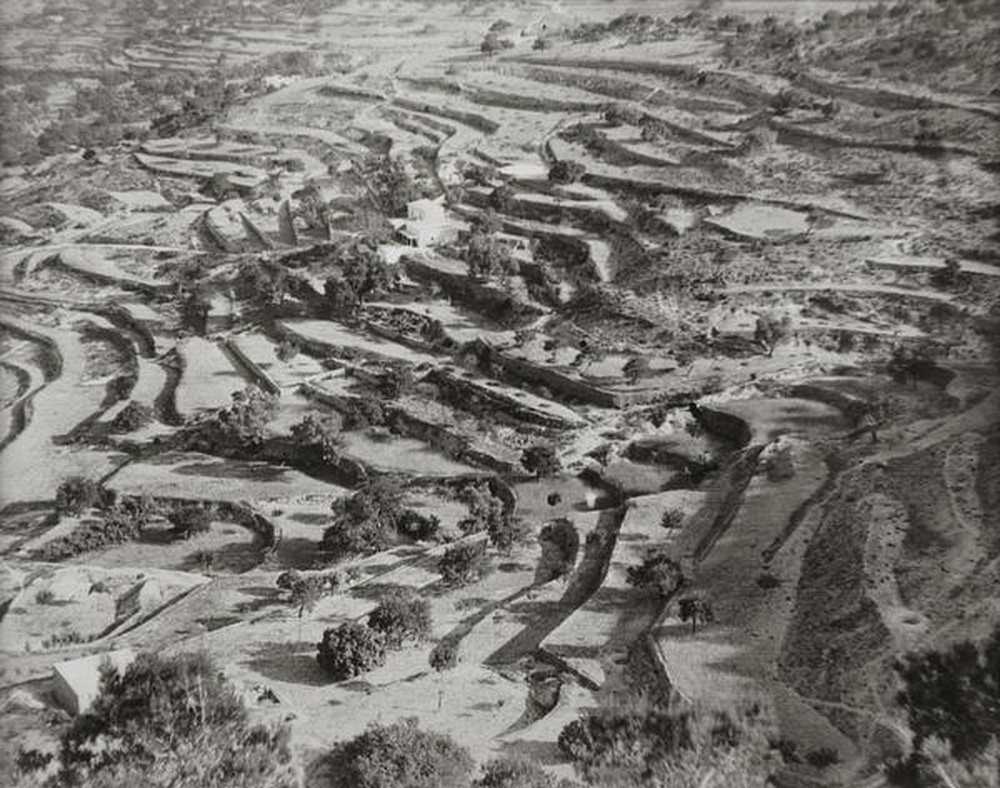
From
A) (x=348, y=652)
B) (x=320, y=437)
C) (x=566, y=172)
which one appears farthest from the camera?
(x=566, y=172)

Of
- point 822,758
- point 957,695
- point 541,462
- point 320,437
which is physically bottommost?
point 320,437

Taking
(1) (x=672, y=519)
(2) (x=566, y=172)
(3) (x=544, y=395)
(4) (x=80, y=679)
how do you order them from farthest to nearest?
1. (2) (x=566, y=172)
2. (3) (x=544, y=395)
3. (1) (x=672, y=519)
4. (4) (x=80, y=679)

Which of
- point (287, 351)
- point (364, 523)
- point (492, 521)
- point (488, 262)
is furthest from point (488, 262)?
point (364, 523)

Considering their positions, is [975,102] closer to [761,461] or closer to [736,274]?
[736,274]

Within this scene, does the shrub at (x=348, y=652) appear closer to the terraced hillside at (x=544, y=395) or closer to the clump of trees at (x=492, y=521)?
the terraced hillside at (x=544, y=395)

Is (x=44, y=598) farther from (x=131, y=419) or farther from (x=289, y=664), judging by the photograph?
(x=131, y=419)

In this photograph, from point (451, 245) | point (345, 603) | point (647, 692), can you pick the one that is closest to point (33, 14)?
point (451, 245)

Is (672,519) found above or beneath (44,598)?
above
